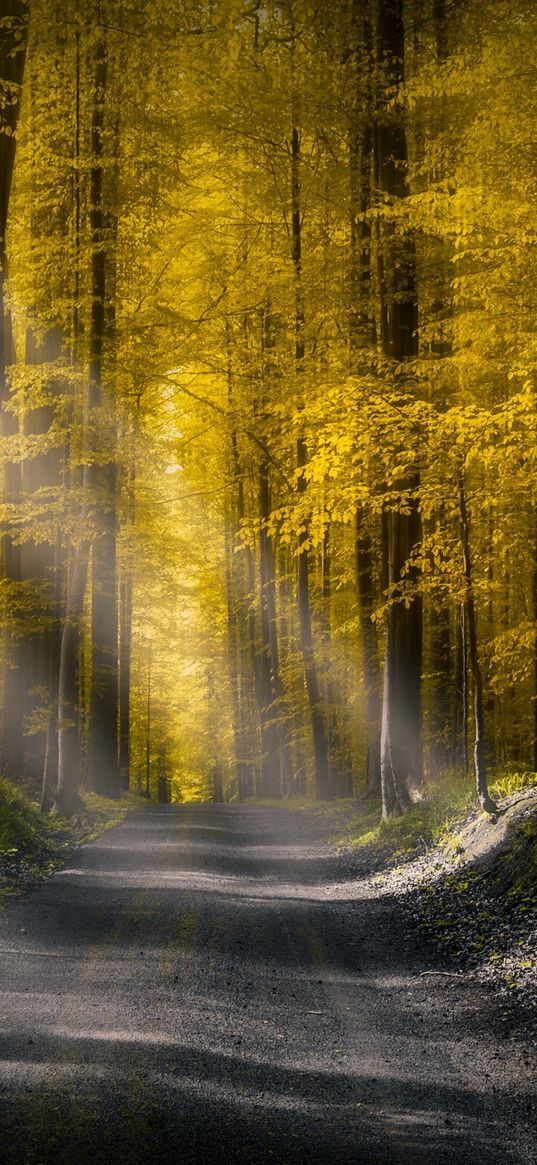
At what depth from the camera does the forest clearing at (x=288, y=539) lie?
493cm

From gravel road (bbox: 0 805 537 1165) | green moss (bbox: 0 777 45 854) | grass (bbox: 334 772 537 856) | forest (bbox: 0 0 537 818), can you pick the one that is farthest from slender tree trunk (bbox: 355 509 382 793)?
gravel road (bbox: 0 805 537 1165)

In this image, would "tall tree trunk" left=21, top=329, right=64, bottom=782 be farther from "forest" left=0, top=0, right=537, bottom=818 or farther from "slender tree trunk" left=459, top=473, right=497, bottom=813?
"slender tree trunk" left=459, top=473, right=497, bottom=813

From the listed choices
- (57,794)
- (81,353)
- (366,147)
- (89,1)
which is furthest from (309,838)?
(89,1)

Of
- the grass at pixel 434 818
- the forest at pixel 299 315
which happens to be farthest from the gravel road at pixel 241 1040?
the forest at pixel 299 315

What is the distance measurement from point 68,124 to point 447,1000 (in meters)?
14.8

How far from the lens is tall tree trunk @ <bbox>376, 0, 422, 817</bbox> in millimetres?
13633

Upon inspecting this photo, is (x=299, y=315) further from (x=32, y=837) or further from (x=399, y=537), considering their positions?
(x=32, y=837)

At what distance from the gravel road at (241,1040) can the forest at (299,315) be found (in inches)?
139

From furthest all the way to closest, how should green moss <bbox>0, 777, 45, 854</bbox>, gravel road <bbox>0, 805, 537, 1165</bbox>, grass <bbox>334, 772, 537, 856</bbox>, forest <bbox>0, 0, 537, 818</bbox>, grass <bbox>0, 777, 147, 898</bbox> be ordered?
green moss <bbox>0, 777, 45, 854</bbox> → grass <bbox>334, 772, 537, 856</bbox> → grass <bbox>0, 777, 147, 898</bbox> → forest <bbox>0, 0, 537, 818</bbox> → gravel road <bbox>0, 805, 537, 1165</bbox>

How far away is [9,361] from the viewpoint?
17547mm

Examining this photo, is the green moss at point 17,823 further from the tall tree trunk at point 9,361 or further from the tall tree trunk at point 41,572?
the tall tree trunk at point 9,361

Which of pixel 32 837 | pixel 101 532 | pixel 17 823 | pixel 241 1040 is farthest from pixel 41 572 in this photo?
pixel 241 1040

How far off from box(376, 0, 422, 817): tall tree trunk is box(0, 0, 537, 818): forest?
4cm

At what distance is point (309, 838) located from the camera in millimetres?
15688
